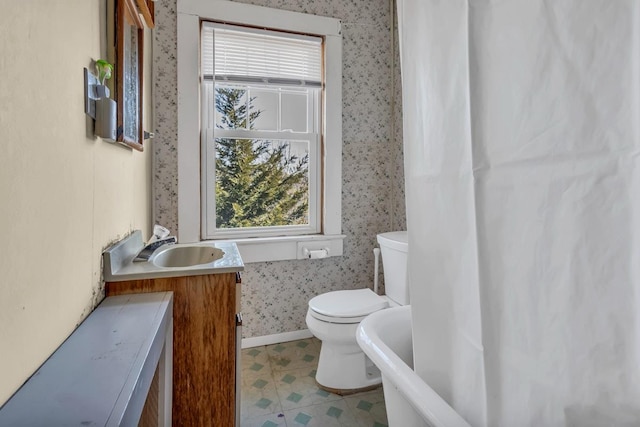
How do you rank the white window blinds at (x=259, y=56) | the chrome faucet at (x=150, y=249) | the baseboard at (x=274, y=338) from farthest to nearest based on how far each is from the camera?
the baseboard at (x=274, y=338) → the white window blinds at (x=259, y=56) → the chrome faucet at (x=150, y=249)

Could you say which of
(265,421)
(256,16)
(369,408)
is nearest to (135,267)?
(265,421)

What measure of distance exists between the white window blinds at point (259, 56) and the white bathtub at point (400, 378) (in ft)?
5.64

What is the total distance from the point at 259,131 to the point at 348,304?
128cm

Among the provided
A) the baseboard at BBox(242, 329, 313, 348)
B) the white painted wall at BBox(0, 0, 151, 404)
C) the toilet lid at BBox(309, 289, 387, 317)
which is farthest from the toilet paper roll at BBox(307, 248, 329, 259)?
the white painted wall at BBox(0, 0, 151, 404)

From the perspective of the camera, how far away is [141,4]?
1461mm

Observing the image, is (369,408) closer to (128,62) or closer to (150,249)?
(150,249)

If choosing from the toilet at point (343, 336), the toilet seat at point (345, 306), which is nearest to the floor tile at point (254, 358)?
the toilet at point (343, 336)

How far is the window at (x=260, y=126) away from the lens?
204 cm

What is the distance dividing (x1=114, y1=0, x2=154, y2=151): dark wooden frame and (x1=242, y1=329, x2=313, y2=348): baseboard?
1.41 metres

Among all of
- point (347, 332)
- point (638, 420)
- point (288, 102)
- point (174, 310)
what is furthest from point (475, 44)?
point (288, 102)

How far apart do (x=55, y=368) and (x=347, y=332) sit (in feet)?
4.19

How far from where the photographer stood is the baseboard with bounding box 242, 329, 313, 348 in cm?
224

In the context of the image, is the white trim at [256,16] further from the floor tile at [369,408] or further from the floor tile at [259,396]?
the floor tile at [369,408]

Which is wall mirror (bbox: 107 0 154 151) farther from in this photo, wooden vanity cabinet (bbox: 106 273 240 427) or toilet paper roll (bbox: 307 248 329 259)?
toilet paper roll (bbox: 307 248 329 259)
